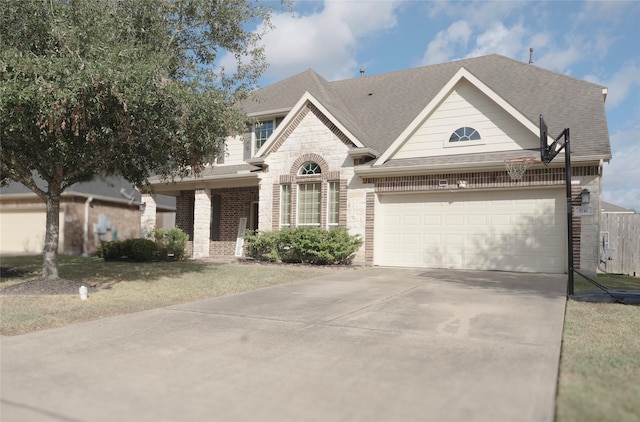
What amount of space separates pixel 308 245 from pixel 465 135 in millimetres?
5881

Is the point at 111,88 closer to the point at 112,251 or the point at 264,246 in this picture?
the point at 264,246

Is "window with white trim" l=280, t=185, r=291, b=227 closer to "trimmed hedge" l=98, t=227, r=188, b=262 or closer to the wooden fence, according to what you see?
"trimmed hedge" l=98, t=227, r=188, b=262

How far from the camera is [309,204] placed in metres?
16.4

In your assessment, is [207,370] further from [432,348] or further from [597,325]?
[597,325]

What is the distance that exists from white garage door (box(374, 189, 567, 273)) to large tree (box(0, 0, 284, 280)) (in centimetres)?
641

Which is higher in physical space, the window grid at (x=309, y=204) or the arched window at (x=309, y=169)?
the arched window at (x=309, y=169)

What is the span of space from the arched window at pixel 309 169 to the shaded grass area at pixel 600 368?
10.4 meters

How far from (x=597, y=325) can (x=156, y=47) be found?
32.5 feet

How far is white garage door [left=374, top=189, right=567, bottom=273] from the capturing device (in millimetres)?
12891

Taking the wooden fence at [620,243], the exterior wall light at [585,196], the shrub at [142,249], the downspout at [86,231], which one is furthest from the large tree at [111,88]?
the downspout at [86,231]

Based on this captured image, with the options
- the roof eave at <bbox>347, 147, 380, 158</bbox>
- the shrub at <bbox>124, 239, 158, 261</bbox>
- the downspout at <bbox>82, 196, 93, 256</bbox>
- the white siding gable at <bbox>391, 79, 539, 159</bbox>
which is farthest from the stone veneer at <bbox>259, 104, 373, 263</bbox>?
the downspout at <bbox>82, 196, 93, 256</bbox>

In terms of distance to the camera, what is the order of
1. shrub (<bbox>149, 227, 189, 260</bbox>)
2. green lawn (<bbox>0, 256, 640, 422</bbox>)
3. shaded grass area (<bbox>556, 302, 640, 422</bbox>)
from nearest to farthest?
1. shaded grass area (<bbox>556, 302, 640, 422</bbox>)
2. green lawn (<bbox>0, 256, 640, 422</bbox>)
3. shrub (<bbox>149, 227, 189, 260</bbox>)

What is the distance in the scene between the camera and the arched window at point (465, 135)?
555 inches

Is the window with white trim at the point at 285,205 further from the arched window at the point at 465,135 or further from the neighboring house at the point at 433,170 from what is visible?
the arched window at the point at 465,135
